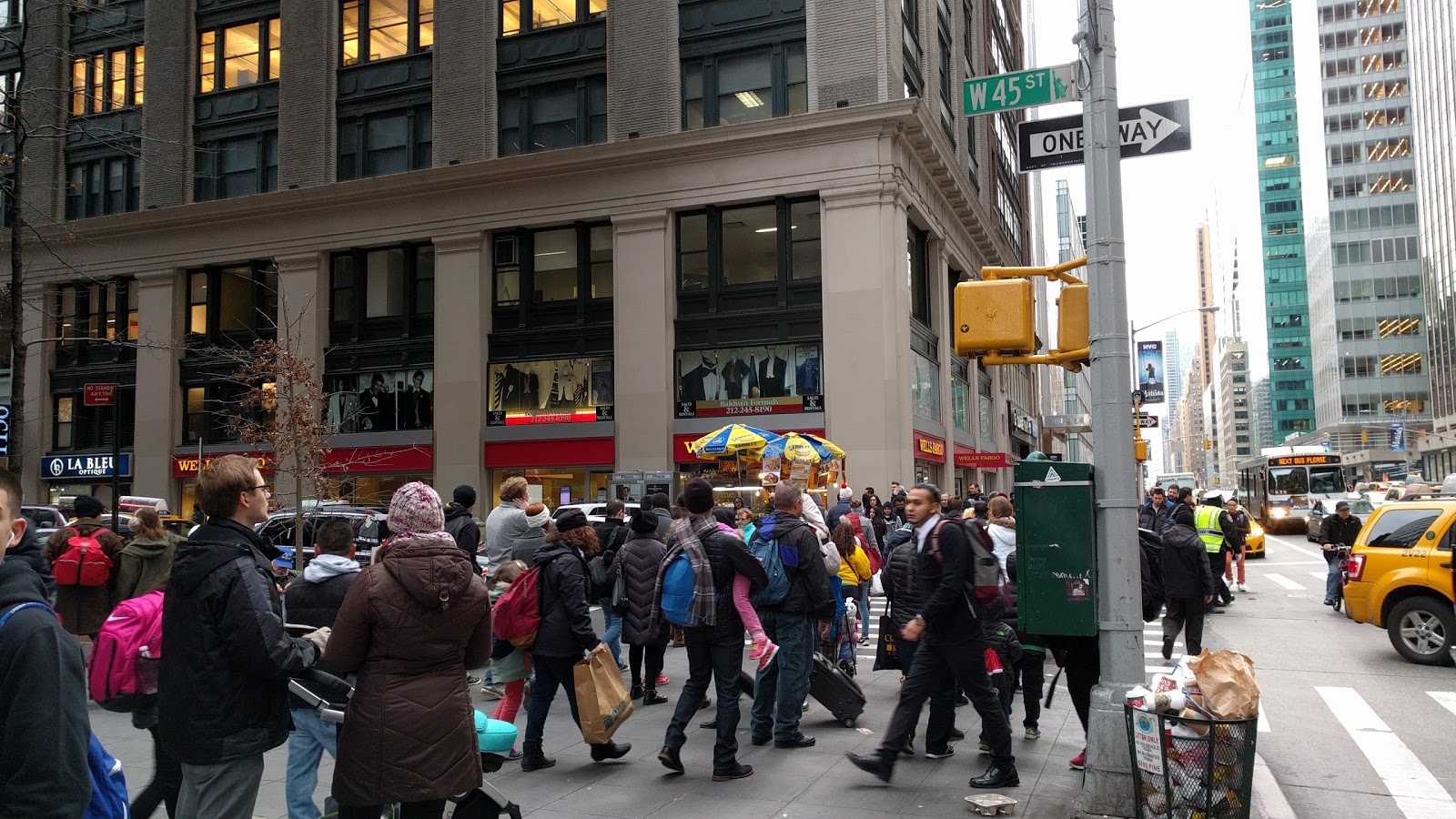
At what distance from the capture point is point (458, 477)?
31297 millimetres

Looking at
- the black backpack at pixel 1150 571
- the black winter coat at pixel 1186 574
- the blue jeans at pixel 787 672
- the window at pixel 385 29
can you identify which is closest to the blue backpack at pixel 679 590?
the blue jeans at pixel 787 672

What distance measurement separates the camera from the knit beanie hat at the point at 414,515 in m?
4.46

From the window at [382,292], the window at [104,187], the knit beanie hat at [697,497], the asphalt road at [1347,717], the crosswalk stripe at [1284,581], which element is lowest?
the crosswalk stripe at [1284,581]

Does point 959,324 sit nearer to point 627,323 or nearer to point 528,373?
point 627,323

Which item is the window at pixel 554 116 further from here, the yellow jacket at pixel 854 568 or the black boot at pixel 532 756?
→ the black boot at pixel 532 756

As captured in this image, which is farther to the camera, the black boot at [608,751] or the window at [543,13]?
the window at [543,13]

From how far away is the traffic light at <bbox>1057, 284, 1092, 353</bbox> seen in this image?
6629 mm

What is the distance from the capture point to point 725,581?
7.10m

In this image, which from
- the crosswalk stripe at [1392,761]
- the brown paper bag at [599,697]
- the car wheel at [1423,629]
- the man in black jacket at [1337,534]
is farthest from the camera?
the man in black jacket at [1337,534]

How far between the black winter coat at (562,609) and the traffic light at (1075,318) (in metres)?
3.84

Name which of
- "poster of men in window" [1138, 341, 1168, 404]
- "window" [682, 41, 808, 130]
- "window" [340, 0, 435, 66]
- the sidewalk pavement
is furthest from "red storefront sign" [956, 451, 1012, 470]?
the sidewalk pavement

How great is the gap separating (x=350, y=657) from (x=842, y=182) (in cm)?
2499

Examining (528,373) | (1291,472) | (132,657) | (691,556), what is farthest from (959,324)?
(1291,472)

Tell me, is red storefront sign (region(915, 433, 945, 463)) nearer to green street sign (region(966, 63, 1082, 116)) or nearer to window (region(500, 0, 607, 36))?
window (region(500, 0, 607, 36))
